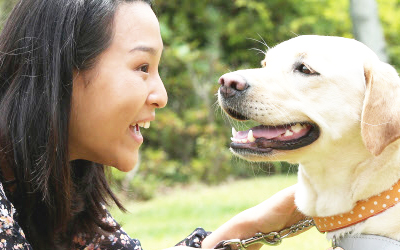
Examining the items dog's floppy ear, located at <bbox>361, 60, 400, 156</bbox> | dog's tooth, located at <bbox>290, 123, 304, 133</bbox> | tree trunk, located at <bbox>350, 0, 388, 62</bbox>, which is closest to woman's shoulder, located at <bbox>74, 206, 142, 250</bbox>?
dog's tooth, located at <bbox>290, 123, 304, 133</bbox>

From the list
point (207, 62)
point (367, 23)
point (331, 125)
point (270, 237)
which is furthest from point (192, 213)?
point (331, 125)

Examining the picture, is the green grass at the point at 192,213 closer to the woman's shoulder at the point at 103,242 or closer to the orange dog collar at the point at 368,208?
the woman's shoulder at the point at 103,242

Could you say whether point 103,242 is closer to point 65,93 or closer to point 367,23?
point 65,93

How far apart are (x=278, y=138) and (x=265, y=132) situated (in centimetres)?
7

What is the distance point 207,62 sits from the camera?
30.5ft

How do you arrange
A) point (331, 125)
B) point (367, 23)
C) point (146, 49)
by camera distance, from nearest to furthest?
point (331, 125) < point (146, 49) < point (367, 23)

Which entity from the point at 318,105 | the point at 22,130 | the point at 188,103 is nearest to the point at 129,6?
the point at 22,130

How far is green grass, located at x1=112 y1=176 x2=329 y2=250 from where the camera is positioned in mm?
4621

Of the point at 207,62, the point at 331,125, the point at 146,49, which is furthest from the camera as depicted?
the point at 207,62

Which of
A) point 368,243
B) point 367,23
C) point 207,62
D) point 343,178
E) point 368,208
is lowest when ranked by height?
point 368,243

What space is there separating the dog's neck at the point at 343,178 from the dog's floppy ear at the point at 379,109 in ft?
0.37

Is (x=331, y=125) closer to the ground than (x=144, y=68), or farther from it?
closer to the ground

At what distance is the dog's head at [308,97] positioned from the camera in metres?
2.31

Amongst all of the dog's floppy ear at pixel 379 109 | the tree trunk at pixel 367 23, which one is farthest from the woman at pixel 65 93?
the tree trunk at pixel 367 23
